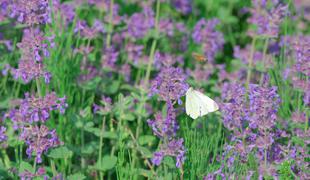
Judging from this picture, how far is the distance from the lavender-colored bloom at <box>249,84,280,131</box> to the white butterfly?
0.64 feet

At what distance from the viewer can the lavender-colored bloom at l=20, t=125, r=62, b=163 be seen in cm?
295

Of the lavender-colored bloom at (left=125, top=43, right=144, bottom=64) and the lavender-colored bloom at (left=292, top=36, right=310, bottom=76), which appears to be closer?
the lavender-colored bloom at (left=292, top=36, right=310, bottom=76)

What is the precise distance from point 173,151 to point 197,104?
266 millimetres

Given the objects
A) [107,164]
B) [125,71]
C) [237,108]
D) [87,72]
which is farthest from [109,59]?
[237,108]

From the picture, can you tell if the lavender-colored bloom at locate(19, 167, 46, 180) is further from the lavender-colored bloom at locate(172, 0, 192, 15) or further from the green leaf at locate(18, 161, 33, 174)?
the lavender-colored bloom at locate(172, 0, 192, 15)

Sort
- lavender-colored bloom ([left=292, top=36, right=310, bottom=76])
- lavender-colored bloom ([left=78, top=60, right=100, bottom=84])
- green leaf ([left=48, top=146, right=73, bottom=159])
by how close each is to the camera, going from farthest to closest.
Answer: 1. lavender-colored bloom ([left=78, top=60, right=100, bottom=84])
2. lavender-colored bloom ([left=292, top=36, right=310, bottom=76])
3. green leaf ([left=48, top=146, right=73, bottom=159])

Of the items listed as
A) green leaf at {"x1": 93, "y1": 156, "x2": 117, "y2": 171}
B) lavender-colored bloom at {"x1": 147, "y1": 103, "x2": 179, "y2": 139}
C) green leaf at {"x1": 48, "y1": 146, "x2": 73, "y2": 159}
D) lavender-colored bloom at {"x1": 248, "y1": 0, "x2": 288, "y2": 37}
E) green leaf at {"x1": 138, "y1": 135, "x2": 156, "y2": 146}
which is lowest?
green leaf at {"x1": 93, "y1": 156, "x2": 117, "y2": 171}

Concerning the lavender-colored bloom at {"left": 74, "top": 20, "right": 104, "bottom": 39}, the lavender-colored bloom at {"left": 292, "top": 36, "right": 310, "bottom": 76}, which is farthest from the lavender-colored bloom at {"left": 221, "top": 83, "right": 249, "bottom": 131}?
the lavender-colored bloom at {"left": 74, "top": 20, "right": 104, "bottom": 39}

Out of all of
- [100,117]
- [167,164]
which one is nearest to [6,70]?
[100,117]

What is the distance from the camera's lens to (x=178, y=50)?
4.93 meters

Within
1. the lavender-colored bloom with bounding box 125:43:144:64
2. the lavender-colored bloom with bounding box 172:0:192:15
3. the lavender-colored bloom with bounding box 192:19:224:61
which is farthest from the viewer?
the lavender-colored bloom with bounding box 172:0:192:15

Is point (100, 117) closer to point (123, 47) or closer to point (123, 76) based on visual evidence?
point (123, 76)

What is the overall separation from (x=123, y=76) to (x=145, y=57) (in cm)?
21

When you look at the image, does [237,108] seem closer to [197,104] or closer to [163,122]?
[197,104]
